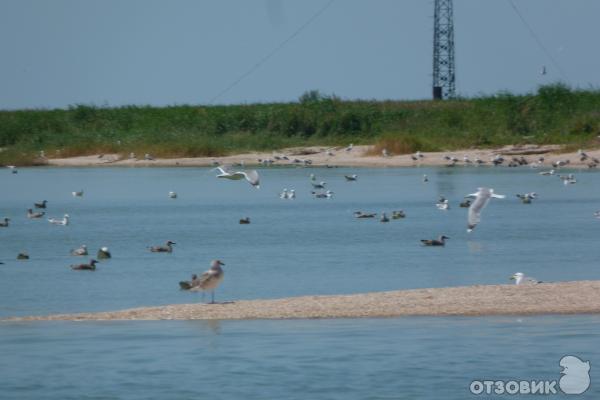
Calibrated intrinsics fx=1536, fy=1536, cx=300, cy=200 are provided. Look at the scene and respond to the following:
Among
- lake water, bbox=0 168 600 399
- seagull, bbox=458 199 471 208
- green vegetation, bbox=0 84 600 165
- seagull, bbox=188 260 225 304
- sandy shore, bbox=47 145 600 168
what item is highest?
green vegetation, bbox=0 84 600 165

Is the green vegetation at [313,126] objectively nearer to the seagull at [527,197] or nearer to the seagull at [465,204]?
the seagull at [527,197]

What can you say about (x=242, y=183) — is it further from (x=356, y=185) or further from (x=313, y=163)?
(x=356, y=185)

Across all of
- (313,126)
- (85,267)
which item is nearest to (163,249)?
(85,267)

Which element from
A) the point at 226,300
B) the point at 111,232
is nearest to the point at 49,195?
the point at 111,232

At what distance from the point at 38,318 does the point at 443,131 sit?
136 ft

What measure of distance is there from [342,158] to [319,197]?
55.5ft

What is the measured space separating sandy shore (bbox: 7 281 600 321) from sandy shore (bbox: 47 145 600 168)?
104 feet

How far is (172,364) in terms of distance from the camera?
43.8ft

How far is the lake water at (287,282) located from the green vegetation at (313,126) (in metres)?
13.8

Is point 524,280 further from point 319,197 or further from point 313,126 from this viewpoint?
point 313,126

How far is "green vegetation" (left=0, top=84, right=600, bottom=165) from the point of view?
180ft

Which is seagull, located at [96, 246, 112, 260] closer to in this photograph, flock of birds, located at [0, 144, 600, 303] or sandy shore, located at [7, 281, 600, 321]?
flock of birds, located at [0, 144, 600, 303]

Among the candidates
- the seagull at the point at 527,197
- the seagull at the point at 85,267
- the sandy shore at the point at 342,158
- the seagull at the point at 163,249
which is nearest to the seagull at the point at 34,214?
the seagull at the point at 163,249

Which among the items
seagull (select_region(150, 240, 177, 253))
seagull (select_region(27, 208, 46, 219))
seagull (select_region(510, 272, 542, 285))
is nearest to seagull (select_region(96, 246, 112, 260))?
seagull (select_region(150, 240, 177, 253))
